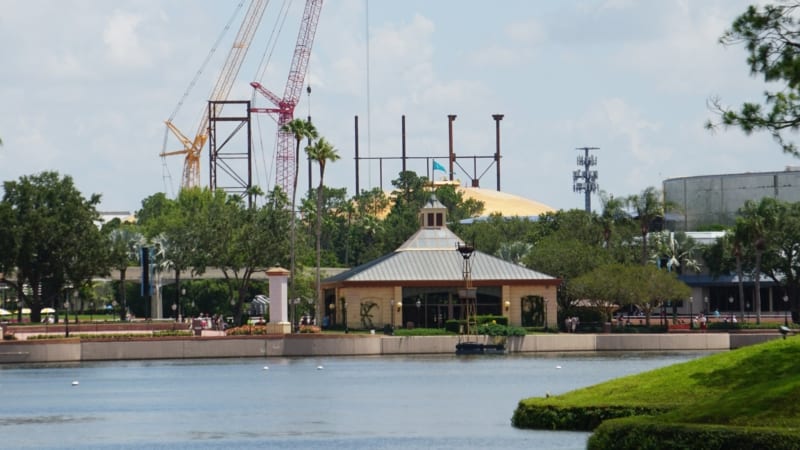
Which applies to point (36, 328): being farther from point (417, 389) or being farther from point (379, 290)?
point (417, 389)

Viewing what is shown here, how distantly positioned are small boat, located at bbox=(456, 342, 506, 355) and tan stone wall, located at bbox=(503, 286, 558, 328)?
17.7 m

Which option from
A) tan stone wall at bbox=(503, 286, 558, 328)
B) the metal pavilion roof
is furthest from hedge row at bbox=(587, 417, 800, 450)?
tan stone wall at bbox=(503, 286, 558, 328)

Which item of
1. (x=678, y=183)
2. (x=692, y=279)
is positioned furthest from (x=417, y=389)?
(x=678, y=183)

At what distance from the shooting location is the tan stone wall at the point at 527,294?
432 ft

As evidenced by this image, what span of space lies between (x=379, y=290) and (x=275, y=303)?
16.2 m

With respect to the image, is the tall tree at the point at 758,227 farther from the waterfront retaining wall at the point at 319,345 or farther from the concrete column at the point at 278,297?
the concrete column at the point at 278,297

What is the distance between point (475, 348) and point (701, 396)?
69.4m

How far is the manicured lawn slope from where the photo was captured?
3819 cm

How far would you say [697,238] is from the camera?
17238 cm

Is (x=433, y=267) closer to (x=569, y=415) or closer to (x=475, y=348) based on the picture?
(x=475, y=348)

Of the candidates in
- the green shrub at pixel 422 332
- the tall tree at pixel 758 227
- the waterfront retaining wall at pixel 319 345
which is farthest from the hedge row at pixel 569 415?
the tall tree at pixel 758 227

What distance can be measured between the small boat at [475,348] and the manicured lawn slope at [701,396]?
6320 centimetres

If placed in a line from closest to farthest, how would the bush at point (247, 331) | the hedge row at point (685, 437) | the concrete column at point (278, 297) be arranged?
the hedge row at point (685, 437) → the bush at point (247, 331) → the concrete column at point (278, 297)

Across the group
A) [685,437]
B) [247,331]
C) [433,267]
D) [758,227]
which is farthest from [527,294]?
[685,437]
